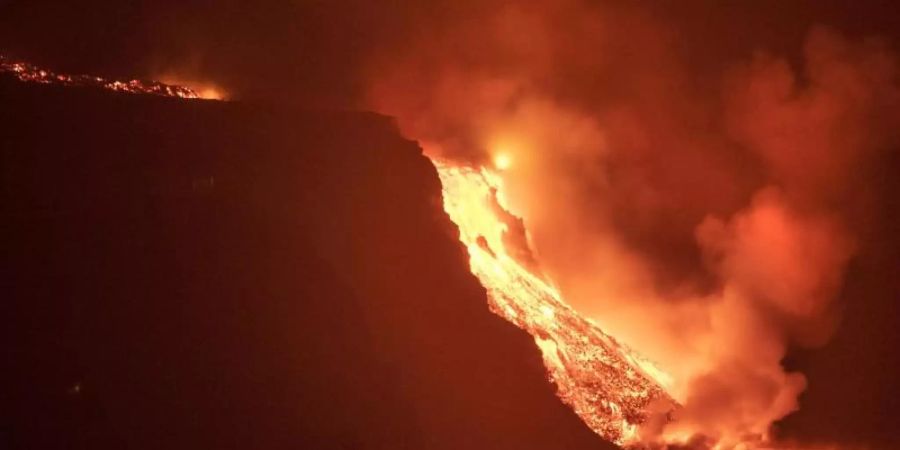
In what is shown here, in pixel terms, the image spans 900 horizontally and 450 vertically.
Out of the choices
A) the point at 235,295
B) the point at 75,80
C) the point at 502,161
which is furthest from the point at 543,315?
the point at 75,80

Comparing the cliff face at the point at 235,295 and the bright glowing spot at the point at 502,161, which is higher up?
the bright glowing spot at the point at 502,161

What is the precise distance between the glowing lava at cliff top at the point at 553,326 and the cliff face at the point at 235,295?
120 cm

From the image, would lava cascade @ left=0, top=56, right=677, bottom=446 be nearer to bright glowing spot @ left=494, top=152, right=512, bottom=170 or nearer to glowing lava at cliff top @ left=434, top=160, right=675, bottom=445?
glowing lava at cliff top @ left=434, top=160, right=675, bottom=445

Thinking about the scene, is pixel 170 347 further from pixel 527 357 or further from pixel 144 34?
pixel 144 34

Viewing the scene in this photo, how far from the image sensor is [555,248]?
3225 cm

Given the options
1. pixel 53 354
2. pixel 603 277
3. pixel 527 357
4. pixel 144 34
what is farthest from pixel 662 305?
pixel 53 354

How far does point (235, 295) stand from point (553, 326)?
807 centimetres

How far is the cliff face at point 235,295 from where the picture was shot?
16.1 metres

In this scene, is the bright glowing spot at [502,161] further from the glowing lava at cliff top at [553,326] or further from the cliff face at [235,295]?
the cliff face at [235,295]

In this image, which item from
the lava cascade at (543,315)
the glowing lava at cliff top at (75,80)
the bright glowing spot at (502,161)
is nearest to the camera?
the glowing lava at cliff top at (75,80)

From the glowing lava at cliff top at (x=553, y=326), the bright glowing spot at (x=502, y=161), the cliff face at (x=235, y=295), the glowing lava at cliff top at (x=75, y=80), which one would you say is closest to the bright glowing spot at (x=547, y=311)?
the glowing lava at cliff top at (x=553, y=326)

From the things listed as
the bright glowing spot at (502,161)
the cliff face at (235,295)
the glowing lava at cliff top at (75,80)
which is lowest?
the cliff face at (235,295)

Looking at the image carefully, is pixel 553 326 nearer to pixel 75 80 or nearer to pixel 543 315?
pixel 543 315

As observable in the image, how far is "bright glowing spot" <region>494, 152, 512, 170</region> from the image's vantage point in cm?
2922
